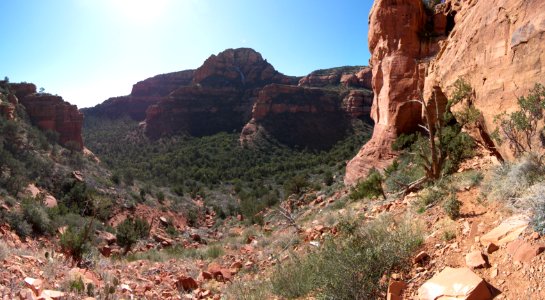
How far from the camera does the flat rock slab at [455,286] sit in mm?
3080

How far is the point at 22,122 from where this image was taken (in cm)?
2622

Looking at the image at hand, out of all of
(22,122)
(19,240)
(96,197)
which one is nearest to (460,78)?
(19,240)

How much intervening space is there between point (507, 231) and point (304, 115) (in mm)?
50785

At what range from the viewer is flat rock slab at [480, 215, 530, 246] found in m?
3.64

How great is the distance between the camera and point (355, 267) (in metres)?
4.16

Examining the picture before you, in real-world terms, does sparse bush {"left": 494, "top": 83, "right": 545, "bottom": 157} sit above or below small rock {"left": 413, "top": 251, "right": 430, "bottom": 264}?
above

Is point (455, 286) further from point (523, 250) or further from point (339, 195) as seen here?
point (339, 195)

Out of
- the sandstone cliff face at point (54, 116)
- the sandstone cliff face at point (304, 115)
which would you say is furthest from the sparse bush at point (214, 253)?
the sandstone cliff face at point (304, 115)

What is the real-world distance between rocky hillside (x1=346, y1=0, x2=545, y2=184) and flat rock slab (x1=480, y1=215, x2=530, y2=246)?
134 inches

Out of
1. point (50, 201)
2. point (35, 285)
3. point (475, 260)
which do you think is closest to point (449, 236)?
point (475, 260)

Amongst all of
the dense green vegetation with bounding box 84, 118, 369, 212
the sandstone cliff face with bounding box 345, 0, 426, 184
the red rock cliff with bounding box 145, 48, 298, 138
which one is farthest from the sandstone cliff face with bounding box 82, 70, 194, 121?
the sandstone cliff face with bounding box 345, 0, 426, 184

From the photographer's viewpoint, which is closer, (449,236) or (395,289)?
(395,289)

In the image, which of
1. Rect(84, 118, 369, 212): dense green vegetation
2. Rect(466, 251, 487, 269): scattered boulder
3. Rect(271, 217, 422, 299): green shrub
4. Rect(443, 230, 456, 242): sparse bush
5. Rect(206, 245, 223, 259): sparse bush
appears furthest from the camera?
Rect(84, 118, 369, 212): dense green vegetation

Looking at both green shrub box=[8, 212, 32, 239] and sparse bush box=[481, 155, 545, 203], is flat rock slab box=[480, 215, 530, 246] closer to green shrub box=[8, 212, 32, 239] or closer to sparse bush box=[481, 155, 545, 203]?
sparse bush box=[481, 155, 545, 203]
